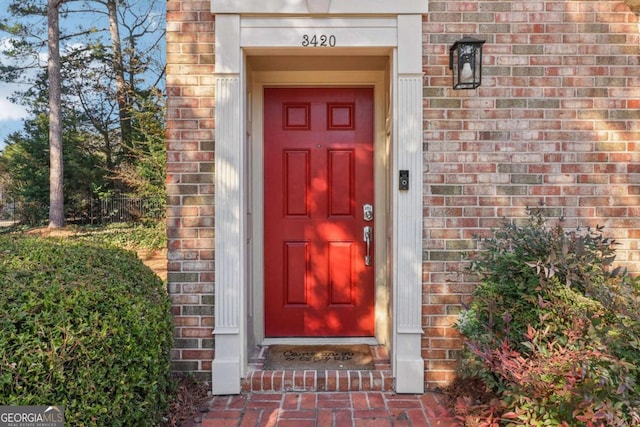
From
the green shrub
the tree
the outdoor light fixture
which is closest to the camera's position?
the green shrub

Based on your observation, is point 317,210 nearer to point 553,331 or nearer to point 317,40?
point 317,40

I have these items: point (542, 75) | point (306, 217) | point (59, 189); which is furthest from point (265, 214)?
point (59, 189)

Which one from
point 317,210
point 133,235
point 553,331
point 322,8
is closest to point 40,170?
point 133,235

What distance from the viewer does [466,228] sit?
274 centimetres

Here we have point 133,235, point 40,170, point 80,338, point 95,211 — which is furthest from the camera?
point 40,170

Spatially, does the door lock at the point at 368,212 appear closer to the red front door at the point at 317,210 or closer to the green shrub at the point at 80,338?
the red front door at the point at 317,210

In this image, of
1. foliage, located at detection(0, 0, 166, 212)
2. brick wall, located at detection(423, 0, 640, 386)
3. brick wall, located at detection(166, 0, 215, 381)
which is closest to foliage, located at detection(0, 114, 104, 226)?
foliage, located at detection(0, 0, 166, 212)

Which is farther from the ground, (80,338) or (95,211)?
(95,211)

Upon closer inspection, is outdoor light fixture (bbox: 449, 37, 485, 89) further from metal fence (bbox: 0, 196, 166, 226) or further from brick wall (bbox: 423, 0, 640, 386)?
metal fence (bbox: 0, 196, 166, 226)

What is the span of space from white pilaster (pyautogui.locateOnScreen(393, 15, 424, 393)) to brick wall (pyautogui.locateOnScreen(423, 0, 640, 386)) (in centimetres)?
8

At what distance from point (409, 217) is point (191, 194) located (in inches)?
57.5

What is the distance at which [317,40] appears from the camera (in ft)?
8.77

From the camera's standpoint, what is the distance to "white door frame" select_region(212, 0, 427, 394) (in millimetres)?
2660

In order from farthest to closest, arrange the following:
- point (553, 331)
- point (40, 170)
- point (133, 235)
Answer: point (40, 170) < point (133, 235) < point (553, 331)
